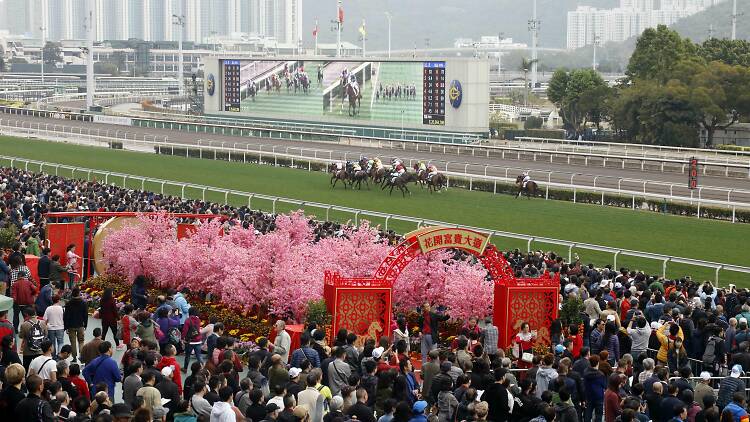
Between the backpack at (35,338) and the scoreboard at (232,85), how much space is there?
4670cm

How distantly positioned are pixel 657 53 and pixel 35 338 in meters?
51.4

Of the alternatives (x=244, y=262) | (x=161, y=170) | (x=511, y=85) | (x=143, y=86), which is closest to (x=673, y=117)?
(x=161, y=170)

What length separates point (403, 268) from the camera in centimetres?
1469

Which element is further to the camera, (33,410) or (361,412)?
(361,412)

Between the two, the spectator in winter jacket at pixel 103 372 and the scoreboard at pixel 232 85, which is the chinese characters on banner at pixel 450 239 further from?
the scoreboard at pixel 232 85

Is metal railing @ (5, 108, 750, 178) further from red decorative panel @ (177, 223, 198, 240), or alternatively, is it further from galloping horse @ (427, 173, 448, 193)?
red decorative panel @ (177, 223, 198, 240)

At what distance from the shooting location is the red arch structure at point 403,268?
549 inches

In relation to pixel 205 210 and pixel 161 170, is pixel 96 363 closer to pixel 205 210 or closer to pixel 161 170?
pixel 205 210

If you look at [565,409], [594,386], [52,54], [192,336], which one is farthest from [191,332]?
[52,54]

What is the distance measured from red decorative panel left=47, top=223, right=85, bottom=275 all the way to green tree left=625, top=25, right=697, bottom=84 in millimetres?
42480

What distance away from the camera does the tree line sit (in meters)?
49.0

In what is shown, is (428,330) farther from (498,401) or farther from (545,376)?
(498,401)

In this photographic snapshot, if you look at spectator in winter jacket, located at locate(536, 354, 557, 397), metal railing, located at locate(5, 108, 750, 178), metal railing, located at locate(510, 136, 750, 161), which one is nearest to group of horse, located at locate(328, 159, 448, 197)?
metal railing, located at locate(5, 108, 750, 178)

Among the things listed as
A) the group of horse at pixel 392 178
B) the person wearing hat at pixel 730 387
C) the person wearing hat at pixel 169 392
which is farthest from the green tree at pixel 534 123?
the person wearing hat at pixel 169 392
